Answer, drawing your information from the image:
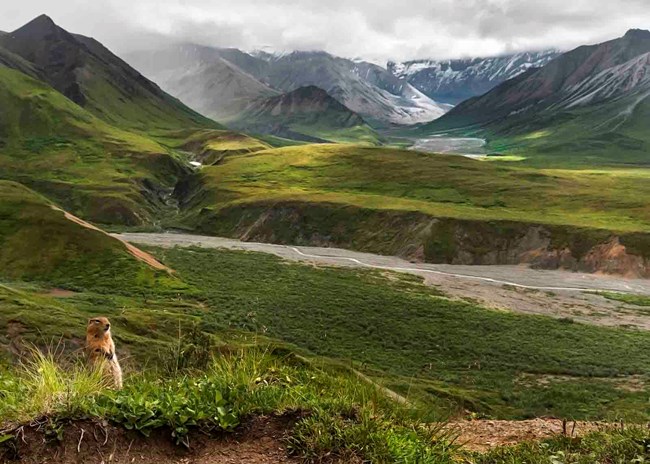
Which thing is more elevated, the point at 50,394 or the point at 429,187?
the point at 429,187

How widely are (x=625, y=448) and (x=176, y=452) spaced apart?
5.46 meters

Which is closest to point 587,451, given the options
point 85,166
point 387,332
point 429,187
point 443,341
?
point 443,341

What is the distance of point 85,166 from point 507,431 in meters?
167

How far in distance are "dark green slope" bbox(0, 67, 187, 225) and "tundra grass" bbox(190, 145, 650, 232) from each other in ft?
47.4

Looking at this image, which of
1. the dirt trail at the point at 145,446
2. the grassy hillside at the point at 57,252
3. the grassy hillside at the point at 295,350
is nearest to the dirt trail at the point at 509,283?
the grassy hillside at the point at 295,350

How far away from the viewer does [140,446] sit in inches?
245

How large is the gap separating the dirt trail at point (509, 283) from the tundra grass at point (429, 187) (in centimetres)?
1458

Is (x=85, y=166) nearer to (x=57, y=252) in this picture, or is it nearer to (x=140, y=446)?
(x=57, y=252)

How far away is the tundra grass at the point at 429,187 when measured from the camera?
111m

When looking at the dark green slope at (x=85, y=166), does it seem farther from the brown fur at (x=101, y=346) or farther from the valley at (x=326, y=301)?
the brown fur at (x=101, y=346)

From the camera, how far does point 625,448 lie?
702 cm

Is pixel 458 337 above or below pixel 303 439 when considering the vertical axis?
below

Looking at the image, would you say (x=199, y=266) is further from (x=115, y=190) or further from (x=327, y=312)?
(x=115, y=190)

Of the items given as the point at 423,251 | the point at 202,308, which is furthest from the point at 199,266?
the point at 423,251
